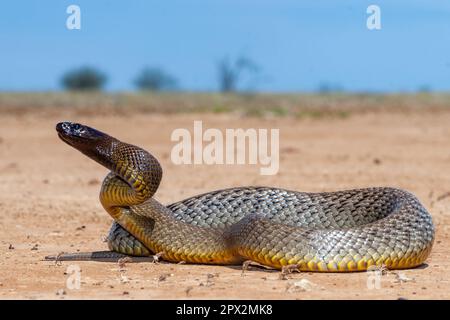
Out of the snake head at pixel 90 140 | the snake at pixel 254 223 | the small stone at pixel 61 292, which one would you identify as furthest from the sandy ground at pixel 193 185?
the snake head at pixel 90 140

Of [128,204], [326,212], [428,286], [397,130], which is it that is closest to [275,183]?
[326,212]

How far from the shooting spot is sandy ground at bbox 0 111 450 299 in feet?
24.7

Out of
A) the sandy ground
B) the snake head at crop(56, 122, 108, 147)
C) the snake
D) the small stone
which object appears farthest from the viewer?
the snake head at crop(56, 122, 108, 147)

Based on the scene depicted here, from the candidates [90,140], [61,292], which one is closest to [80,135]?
[90,140]

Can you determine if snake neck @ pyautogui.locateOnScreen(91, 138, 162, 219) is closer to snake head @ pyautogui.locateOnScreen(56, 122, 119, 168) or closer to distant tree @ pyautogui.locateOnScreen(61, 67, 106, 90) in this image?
snake head @ pyautogui.locateOnScreen(56, 122, 119, 168)

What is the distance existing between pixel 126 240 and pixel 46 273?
3.79ft

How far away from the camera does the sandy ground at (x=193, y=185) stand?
752 cm

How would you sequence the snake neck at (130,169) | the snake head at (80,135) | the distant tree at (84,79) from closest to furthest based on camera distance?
the snake neck at (130,169) → the snake head at (80,135) → the distant tree at (84,79)

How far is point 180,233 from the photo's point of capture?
8.88m

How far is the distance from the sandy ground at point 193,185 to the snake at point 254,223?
6.7 inches

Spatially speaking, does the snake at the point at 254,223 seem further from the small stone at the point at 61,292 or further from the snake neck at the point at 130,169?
the small stone at the point at 61,292

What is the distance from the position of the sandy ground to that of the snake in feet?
0.56

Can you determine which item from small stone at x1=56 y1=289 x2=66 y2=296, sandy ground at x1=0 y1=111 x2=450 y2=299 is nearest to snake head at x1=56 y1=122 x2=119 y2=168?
sandy ground at x1=0 y1=111 x2=450 y2=299

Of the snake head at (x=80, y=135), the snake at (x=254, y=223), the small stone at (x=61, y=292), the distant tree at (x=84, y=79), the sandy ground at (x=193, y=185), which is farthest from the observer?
the distant tree at (x=84, y=79)
